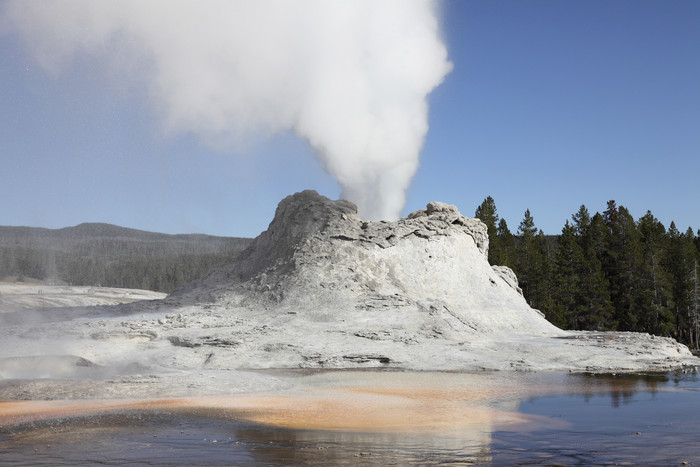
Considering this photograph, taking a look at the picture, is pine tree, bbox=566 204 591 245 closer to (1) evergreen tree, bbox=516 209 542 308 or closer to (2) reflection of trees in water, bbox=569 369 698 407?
(1) evergreen tree, bbox=516 209 542 308

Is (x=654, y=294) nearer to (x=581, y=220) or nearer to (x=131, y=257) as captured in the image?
(x=581, y=220)

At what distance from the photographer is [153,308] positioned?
3319 centimetres

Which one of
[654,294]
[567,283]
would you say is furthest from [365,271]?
[654,294]

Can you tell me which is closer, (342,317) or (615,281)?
A: (342,317)

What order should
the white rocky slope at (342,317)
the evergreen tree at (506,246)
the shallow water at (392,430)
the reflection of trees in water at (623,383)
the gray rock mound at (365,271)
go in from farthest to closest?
1. the evergreen tree at (506,246)
2. the gray rock mound at (365,271)
3. the white rocky slope at (342,317)
4. the reflection of trees in water at (623,383)
5. the shallow water at (392,430)

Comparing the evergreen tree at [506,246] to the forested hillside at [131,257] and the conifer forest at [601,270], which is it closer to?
the conifer forest at [601,270]

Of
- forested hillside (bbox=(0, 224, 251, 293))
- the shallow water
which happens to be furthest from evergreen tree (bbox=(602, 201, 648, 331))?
forested hillside (bbox=(0, 224, 251, 293))

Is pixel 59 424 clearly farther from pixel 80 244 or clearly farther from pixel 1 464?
pixel 80 244

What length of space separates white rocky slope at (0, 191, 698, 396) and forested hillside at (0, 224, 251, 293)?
763 inches

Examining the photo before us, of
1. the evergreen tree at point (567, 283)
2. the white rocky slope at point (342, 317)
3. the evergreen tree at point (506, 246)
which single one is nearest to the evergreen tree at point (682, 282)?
the evergreen tree at point (567, 283)

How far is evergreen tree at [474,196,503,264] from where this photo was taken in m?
59.6

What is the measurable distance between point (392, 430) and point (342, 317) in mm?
16705

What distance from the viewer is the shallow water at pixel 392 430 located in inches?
408

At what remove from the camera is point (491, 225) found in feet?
207
